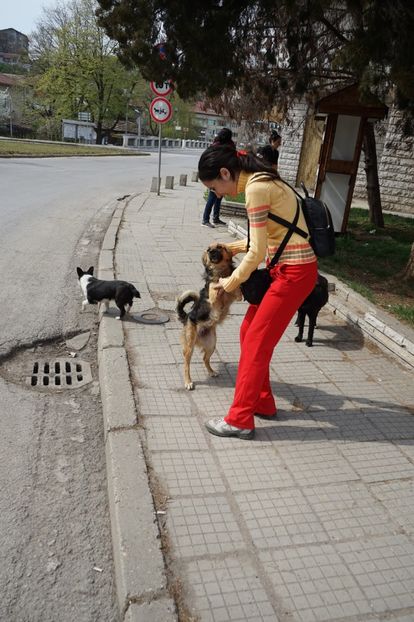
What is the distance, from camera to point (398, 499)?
123 inches

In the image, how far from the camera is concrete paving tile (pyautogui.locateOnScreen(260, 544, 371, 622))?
2.29m

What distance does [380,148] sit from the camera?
17266mm

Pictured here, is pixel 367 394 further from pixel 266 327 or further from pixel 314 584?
pixel 314 584

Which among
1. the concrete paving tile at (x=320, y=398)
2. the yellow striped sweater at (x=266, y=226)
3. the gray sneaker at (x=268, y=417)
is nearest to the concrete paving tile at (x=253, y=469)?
the gray sneaker at (x=268, y=417)

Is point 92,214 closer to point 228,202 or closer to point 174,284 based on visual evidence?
point 228,202

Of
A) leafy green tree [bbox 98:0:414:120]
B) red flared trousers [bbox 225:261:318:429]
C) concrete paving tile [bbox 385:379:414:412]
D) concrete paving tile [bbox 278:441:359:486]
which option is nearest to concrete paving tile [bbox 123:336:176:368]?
red flared trousers [bbox 225:261:318:429]

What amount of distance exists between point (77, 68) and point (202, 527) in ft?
188

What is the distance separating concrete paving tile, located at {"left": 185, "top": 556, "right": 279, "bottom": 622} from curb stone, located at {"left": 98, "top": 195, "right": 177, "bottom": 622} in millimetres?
151

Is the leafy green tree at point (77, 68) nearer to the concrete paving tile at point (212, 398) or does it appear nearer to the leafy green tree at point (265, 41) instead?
the leafy green tree at point (265, 41)

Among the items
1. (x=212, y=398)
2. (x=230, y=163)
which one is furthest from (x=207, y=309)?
(x=230, y=163)

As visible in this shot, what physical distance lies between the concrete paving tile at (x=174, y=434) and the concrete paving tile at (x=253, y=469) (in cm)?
22

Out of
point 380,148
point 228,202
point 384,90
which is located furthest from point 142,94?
point 384,90

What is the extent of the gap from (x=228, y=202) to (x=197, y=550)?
11230 millimetres

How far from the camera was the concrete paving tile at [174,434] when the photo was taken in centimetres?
346
